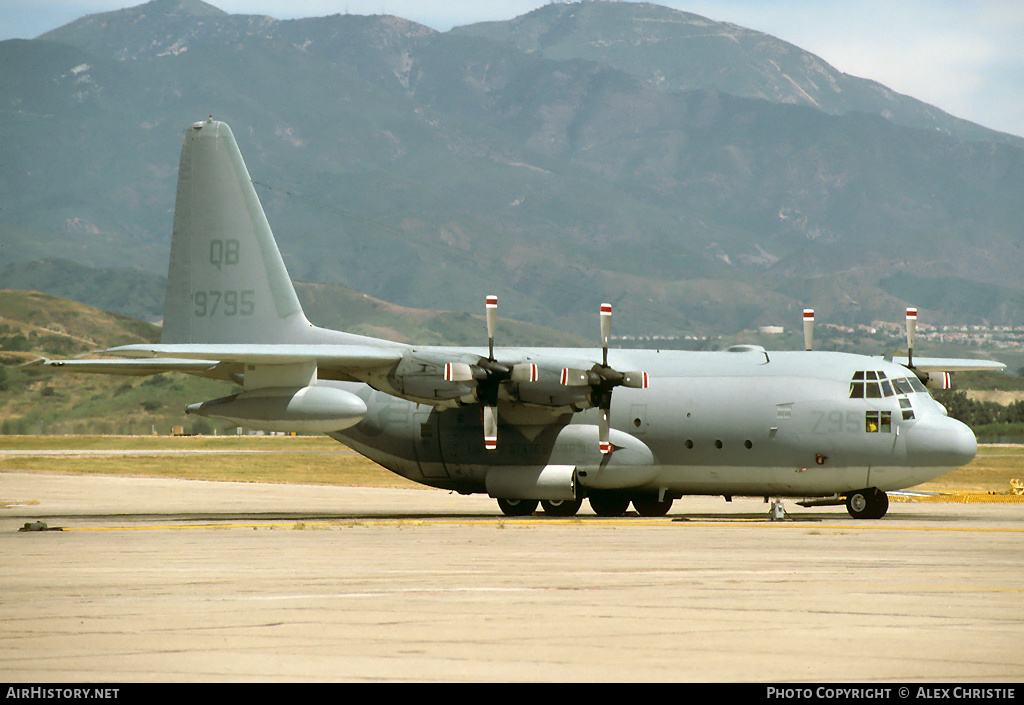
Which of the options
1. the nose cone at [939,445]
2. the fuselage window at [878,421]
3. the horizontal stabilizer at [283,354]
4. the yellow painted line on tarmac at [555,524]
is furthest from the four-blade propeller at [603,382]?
the nose cone at [939,445]

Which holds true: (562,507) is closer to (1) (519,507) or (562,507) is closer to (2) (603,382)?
(1) (519,507)

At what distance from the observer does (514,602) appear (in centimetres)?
1384

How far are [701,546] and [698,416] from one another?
8.30 m

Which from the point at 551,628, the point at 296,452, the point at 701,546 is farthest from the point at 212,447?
the point at 551,628

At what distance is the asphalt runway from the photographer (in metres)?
9.91

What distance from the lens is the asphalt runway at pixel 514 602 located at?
9914 millimetres

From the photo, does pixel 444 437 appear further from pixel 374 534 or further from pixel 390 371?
pixel 374 534

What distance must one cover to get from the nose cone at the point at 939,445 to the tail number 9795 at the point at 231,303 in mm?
17670

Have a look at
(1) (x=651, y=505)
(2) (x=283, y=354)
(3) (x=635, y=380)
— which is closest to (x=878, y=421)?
(3) (x=635, y=380)

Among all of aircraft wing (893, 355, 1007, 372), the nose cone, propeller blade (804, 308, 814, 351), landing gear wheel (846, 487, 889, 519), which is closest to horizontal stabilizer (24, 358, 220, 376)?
propeller blade (804, 308, 814, 351)

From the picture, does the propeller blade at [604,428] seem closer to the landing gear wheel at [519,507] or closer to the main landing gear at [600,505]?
the main landing gear at [600,505]

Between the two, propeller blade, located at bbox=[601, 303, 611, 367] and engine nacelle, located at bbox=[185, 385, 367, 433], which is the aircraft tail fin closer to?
engine nacelle, located at bbox=[185, 385, 367, 433]

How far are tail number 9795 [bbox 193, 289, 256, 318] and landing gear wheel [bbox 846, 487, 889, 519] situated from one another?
1681 centimetres

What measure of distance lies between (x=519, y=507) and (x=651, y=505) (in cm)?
362
